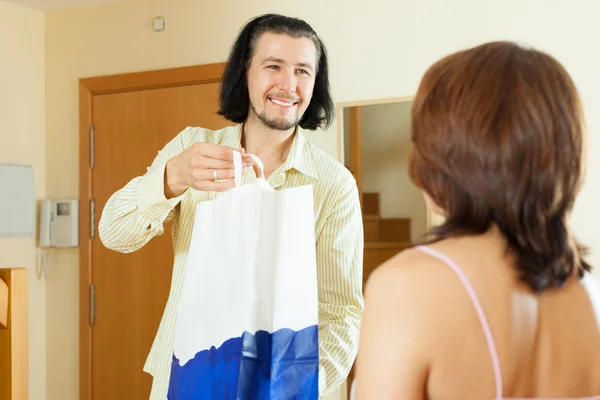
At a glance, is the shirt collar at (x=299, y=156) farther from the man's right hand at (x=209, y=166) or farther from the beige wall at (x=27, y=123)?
the beige wall at (x=27, y=123)

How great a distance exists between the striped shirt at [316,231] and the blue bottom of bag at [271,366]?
0.81 feet

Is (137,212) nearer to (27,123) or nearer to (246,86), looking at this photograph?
(246,86)

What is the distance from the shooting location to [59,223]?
12.8 ft

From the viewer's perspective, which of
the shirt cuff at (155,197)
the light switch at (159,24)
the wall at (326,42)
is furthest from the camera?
the light switch at (159,24)

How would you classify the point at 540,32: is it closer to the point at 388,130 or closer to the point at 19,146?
the point at 388,130

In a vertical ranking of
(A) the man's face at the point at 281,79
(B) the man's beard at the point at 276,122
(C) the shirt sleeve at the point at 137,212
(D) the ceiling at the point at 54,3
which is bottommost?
(C) the shirt sleeve at the point at 137,212

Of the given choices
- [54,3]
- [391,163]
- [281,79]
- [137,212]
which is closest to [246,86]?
[281,79]

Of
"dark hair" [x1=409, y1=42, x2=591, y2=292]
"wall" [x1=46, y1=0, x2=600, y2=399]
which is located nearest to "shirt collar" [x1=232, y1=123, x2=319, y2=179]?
"dark hair" [x1=409, y1=42, x2=591, y2=292]

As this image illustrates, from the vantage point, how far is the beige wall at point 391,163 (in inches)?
120

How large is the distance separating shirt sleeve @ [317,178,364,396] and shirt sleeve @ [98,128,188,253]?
0.38 meters

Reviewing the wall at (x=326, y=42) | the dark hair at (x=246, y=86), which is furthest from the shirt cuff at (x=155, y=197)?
the wall at (x=326, y=42)

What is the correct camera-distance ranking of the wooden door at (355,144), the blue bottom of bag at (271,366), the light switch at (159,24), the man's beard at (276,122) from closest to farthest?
the blue bottom of bag at (271,366), the man's beard at (276,122), the wooden door at (355,144), the light switch at (159,24)

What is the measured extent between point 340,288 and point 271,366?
49 cm

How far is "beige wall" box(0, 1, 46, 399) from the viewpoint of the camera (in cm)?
383
